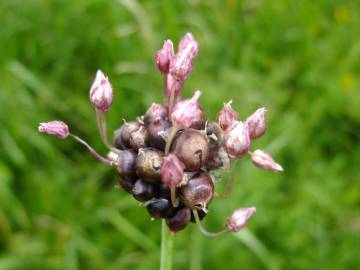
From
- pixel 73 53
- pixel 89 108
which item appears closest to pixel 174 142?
pixel 89 108

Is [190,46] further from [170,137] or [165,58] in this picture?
[170,137]

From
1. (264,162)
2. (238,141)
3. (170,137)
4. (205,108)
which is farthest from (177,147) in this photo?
(205,108)

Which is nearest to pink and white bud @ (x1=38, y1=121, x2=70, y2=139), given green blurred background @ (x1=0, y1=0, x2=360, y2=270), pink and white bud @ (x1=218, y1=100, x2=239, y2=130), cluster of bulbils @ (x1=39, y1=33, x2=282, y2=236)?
cluster of bulbils @ (x1=39, y1=33, x2=282, y2=236)

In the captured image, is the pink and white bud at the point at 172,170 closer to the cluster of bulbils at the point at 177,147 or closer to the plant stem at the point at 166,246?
the cluster of bulbils at the point at 177,147

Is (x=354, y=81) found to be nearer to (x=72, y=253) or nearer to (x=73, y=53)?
(x=73, y=53)

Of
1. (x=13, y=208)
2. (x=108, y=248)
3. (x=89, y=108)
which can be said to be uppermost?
(x=89, y=108)

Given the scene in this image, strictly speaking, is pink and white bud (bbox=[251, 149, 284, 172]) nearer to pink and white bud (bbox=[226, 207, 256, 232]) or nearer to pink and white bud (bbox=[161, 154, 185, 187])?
pink and white bud (bbox=[226, 207, 256, 232])
